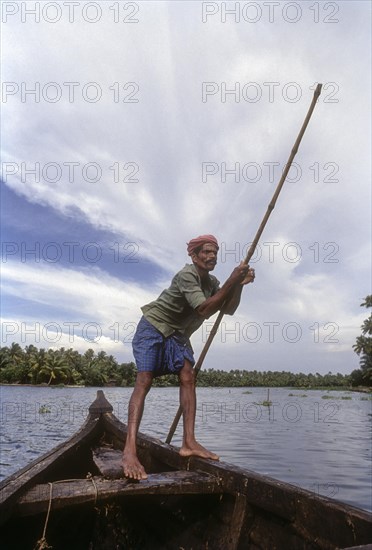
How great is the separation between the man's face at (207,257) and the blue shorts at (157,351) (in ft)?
2.03

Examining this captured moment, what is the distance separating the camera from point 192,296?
305 centimetres

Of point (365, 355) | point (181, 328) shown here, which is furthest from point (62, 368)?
point (181, 328)

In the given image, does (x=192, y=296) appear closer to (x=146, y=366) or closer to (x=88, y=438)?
(x=146, y=366)

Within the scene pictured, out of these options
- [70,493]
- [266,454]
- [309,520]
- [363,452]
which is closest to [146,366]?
[70,493]

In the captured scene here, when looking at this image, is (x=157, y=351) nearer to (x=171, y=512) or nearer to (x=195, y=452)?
(x=195, y=452)

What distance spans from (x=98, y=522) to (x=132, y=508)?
0.83 feet

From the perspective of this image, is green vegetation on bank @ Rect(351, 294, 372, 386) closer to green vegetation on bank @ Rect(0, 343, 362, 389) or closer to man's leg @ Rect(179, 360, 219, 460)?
green vegetation on bank @ Rect(0, 343, 362, 389)

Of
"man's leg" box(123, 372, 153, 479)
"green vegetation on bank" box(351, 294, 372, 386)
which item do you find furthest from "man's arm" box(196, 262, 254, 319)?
"green vegetation on bank" box(351, 294, 372, 386)

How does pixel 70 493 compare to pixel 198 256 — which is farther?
pixel 198 256

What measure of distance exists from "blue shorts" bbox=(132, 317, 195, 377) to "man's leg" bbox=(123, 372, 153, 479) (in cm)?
9

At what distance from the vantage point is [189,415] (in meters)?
3.19

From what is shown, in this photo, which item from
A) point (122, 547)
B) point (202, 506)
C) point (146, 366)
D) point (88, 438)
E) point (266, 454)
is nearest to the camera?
point (202, 506)

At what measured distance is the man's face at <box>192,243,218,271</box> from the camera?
328cm

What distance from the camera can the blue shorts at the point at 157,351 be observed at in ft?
10.7
